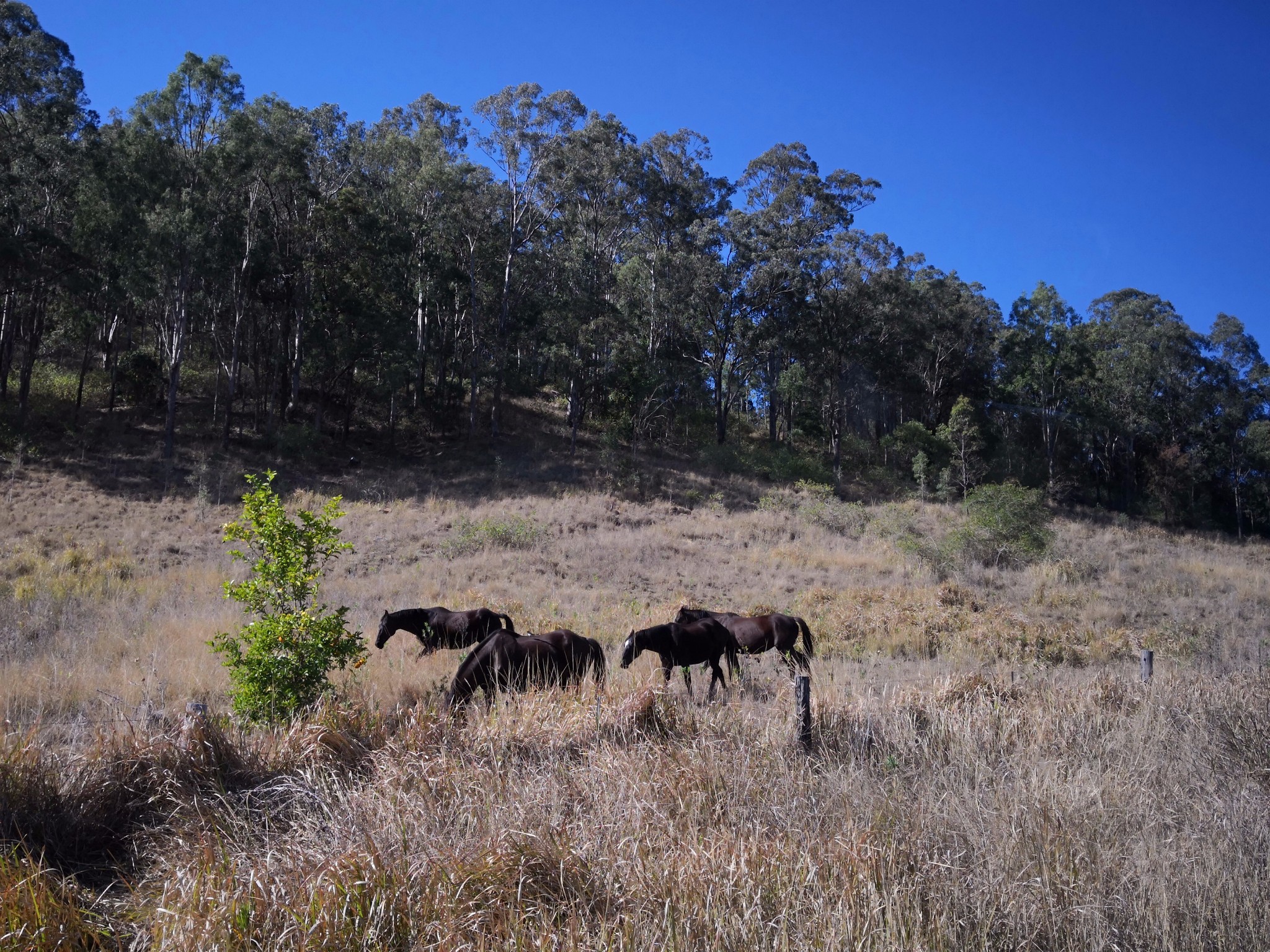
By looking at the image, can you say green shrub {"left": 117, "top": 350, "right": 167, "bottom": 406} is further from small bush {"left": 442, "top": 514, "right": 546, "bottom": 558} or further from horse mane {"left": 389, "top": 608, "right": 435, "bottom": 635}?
horse mane {"left": 389, "top": 608, "right": 435, "bottom": 635}

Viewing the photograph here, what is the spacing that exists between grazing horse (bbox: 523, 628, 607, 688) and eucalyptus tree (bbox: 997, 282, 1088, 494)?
47145 mm

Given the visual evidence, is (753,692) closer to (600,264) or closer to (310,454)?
(310,454)

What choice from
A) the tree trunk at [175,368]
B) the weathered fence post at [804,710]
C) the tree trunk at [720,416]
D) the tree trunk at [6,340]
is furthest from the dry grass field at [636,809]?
the tree trunk at [720,416]

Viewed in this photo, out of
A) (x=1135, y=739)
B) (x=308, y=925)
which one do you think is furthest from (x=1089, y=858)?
(x=308, y=925)

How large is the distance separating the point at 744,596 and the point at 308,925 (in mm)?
16147

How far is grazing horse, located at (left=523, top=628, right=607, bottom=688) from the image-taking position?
30.4 feet

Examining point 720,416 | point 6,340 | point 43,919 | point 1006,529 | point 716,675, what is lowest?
point 43,919

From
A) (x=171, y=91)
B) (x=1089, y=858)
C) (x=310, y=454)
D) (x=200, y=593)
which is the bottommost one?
(x=200, y=593)

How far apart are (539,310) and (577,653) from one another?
122ft

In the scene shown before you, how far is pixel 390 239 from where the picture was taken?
128 ft

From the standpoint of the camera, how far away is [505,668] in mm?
8727

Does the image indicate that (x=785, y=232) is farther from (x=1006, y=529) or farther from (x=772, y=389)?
(x=1006, y=529)

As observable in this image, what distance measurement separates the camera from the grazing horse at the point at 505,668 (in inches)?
331

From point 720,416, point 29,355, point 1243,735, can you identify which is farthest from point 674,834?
point 720,416
